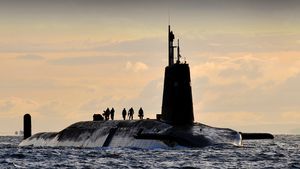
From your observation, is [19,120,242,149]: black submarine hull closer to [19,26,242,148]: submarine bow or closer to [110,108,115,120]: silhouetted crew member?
[19,26,242,148]: submarine bow

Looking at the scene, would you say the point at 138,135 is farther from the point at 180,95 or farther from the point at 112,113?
the point at 112,113

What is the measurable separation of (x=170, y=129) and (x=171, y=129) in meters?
0.05

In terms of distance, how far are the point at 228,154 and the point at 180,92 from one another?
29.1ft

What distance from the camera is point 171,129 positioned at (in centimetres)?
4006

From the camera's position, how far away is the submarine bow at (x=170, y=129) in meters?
38.5

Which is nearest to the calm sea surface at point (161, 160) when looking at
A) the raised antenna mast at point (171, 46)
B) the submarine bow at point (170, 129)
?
the submarine bow at point (170, 129)

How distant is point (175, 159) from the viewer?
31.9m

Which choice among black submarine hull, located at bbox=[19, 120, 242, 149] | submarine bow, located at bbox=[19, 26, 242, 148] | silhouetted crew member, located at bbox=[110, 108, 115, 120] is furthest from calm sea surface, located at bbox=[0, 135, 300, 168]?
silhouetted crew member, located at bbox=[110, 108, 115, 120]

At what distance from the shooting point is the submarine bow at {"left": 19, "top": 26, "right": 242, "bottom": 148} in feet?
126

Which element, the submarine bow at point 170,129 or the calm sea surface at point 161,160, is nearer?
the calm sea surface at point 161,160

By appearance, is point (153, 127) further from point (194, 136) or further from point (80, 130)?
point (80, 130)

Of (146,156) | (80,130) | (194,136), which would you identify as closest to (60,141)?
(80,130)

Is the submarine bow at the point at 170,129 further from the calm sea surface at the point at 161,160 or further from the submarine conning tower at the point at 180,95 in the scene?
the calm sea surface at the point at 161,160

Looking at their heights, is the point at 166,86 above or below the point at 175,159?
above
